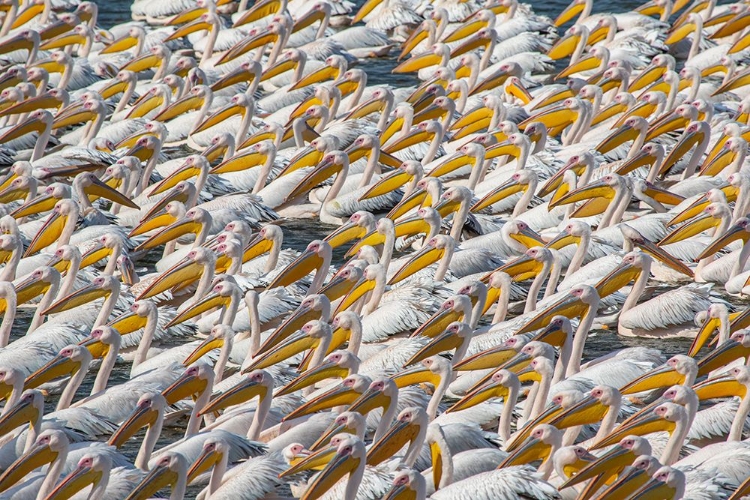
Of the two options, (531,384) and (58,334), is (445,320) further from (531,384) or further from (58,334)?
(58,334)

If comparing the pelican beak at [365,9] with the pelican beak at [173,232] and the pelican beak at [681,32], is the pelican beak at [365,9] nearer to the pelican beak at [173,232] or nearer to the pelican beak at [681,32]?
the pelican beak at [681,32]

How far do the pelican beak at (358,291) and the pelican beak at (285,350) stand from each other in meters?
1.10

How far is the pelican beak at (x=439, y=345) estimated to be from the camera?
942cm

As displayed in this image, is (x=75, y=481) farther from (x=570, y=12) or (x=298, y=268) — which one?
(x=570, y=12)

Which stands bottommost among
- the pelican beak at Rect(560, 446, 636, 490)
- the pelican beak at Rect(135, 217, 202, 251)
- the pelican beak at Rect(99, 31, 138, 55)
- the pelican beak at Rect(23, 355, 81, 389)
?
the pelican beak at Rect(99, 31, 138, 55)

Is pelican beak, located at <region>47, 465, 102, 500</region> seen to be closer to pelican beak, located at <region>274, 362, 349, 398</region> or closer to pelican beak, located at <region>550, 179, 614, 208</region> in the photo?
pelican beak, located at <region>274, 362, 349, 398</region>

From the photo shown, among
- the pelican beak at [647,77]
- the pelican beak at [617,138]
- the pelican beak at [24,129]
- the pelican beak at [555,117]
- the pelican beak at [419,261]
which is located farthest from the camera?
the pelican beak at [647,77]

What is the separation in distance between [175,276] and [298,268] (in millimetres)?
962

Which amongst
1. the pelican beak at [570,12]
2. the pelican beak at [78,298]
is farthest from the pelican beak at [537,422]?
the pelican beak at [570,12]

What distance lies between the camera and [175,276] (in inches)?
435

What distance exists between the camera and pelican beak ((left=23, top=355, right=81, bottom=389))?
919cm

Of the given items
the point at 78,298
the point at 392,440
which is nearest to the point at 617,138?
the point at 78,298

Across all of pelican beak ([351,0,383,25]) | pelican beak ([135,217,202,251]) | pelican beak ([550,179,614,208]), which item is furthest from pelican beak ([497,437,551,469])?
pelican beak ([351,0,383,25])

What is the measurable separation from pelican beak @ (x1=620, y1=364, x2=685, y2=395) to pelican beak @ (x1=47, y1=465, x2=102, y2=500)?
3258 mm
